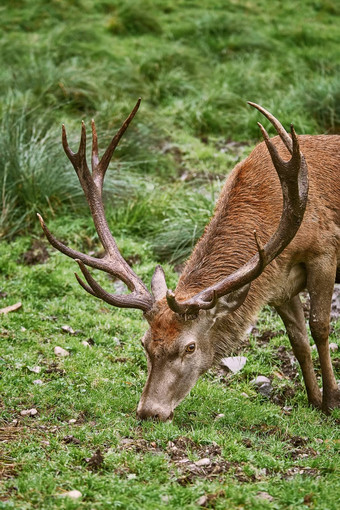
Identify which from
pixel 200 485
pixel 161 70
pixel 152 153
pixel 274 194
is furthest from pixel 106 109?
pixel 200 485

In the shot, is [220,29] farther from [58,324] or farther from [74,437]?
[74,437]

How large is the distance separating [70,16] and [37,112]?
22.4 ft

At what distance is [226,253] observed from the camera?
5961 mm

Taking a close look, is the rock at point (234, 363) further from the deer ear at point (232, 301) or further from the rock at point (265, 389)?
the deer ear at point (232, 301)

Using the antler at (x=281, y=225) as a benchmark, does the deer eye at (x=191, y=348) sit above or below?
below

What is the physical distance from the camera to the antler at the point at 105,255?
5.47 meters

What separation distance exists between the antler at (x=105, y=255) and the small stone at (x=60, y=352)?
50.4 inches

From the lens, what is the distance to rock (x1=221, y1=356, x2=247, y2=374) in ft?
22.8

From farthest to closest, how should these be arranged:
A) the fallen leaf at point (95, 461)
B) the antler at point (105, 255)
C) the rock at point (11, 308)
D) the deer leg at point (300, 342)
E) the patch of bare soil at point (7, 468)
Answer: the rock at point (11, 308) → the deer leg at point (300, 342) → the antler at point (105, 255) → the fallen leaf at point (95, 461) → the patch of bare soil at point (7, 468)

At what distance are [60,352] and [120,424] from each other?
1.77 m

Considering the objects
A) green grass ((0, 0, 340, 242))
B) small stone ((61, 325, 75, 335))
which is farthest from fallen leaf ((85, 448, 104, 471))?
green grass ((0, 0, 340, 242))

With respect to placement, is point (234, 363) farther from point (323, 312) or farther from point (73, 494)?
point (73, 494)

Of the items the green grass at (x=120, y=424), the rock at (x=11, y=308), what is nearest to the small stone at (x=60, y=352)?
the green grass at (x=120, y=424)

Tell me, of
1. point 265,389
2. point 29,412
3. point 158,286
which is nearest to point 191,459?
point 29,412
